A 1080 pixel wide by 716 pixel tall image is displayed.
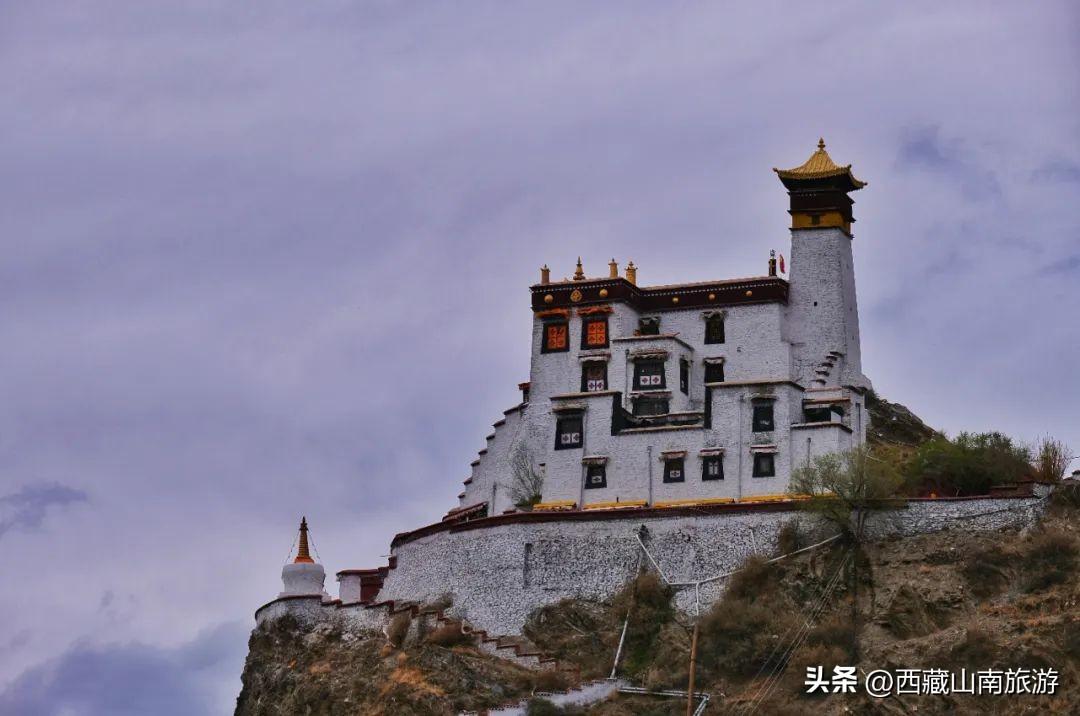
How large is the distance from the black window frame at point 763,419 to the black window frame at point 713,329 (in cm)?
633

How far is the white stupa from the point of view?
97188 mm

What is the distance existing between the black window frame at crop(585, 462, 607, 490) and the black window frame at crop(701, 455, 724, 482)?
A: 349 cm

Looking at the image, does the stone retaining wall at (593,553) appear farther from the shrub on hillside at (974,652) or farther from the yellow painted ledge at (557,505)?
the shrub on hillside at (974,652)

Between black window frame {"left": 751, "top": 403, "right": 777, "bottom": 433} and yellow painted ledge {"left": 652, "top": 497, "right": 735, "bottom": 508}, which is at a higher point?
black window frame {"left": 751, "top": 403, "right": 777, "bottom": 433}

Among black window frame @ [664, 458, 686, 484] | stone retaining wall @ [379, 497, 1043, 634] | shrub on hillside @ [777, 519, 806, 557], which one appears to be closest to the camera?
shrub on hillside @ [777, 519, 806, 557]

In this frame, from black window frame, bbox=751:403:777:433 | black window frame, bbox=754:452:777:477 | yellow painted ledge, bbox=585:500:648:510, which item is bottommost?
yellow painted ledge, bbox=585:500:648:510

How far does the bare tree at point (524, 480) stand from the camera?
3907 inches

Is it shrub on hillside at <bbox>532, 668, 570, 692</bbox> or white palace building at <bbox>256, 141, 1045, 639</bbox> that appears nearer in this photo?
shrub on hillside at <bbox>532, 668, 570, 692</bbox>

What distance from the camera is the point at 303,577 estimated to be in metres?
97.3

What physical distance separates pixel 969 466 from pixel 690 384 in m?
11.5

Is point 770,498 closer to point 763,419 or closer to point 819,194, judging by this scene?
point 763,419

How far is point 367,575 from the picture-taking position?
99.2 metres

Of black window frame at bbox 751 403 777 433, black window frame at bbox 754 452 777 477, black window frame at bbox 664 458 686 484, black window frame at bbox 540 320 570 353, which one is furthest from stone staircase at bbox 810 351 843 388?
black window frame at bbox 540 320 570 353

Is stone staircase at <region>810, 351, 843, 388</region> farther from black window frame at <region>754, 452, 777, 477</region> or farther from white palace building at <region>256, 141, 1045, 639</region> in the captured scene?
black window frame at <region>754, 452, 777, 477</region>
